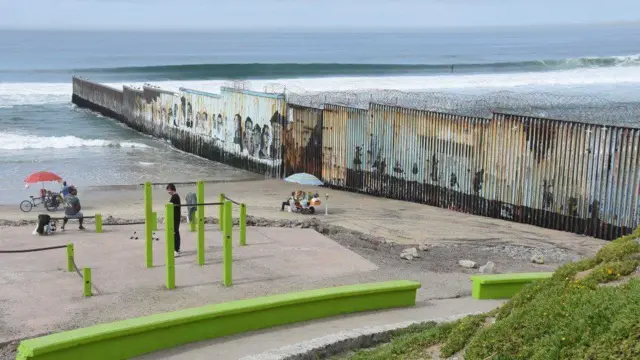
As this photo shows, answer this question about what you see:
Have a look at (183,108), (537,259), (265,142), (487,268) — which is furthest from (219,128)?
(487,268)

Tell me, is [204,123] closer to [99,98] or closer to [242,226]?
[242,226]

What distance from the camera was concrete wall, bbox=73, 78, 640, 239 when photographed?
18.7 m

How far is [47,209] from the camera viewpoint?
23.2 meters

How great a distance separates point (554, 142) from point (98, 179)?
1747cm

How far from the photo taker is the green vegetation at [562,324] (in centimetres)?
696

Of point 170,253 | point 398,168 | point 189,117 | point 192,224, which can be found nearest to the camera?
point 170,253

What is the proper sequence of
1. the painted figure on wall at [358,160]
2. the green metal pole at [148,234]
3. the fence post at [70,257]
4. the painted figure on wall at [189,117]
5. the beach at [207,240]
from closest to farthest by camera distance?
the beach at [207,240], the fence post at [70,257], the green metal pole at [148,234], the painted figure on wall at [358,160], the painted figure on wall at [189,117]

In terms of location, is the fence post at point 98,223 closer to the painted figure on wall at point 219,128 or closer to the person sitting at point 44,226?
the person sitting at point 44,226

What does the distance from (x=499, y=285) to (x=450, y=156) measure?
9.82 meters

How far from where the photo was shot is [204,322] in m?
10.5

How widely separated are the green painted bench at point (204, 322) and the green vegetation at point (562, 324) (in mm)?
1777

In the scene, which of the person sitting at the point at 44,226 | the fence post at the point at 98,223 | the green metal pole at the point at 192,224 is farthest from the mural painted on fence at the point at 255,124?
the person sitting at the point at 44,226

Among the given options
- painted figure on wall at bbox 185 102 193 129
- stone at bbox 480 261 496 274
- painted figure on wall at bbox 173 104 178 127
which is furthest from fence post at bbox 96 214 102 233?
painted figure on wall at bbox 173 104 178 127

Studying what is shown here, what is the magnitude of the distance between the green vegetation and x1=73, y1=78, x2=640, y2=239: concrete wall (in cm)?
965
